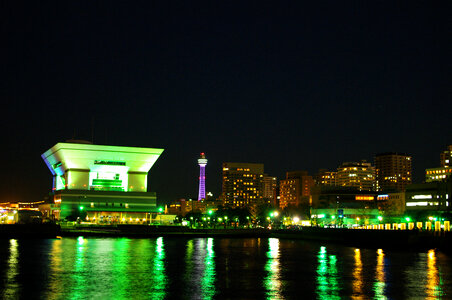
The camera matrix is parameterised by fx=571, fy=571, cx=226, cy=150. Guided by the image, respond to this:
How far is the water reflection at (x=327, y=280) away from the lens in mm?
27734

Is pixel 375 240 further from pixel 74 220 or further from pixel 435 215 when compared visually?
pixel 74 220

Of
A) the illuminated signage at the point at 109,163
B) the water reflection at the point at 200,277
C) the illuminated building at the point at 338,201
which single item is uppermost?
the illuminated signage at the point at 109,163

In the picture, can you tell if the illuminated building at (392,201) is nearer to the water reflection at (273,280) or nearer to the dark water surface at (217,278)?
the dark water surface at (217,278)

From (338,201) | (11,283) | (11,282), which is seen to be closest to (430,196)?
(338,201)

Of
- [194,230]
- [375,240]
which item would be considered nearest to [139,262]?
[375,240]

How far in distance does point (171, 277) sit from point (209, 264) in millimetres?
10051

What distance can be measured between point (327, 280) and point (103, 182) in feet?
454

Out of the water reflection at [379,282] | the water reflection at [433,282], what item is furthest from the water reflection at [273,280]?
the water reflection at [433,282]

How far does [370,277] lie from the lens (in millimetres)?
35375

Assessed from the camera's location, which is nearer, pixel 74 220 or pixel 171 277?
pixel 171 277

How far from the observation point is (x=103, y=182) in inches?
6521

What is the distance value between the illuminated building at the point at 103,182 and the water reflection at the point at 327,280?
11164cm

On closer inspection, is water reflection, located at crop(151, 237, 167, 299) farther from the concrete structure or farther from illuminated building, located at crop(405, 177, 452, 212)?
the concrete structure

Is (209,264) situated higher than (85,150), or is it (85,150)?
(85,150)
